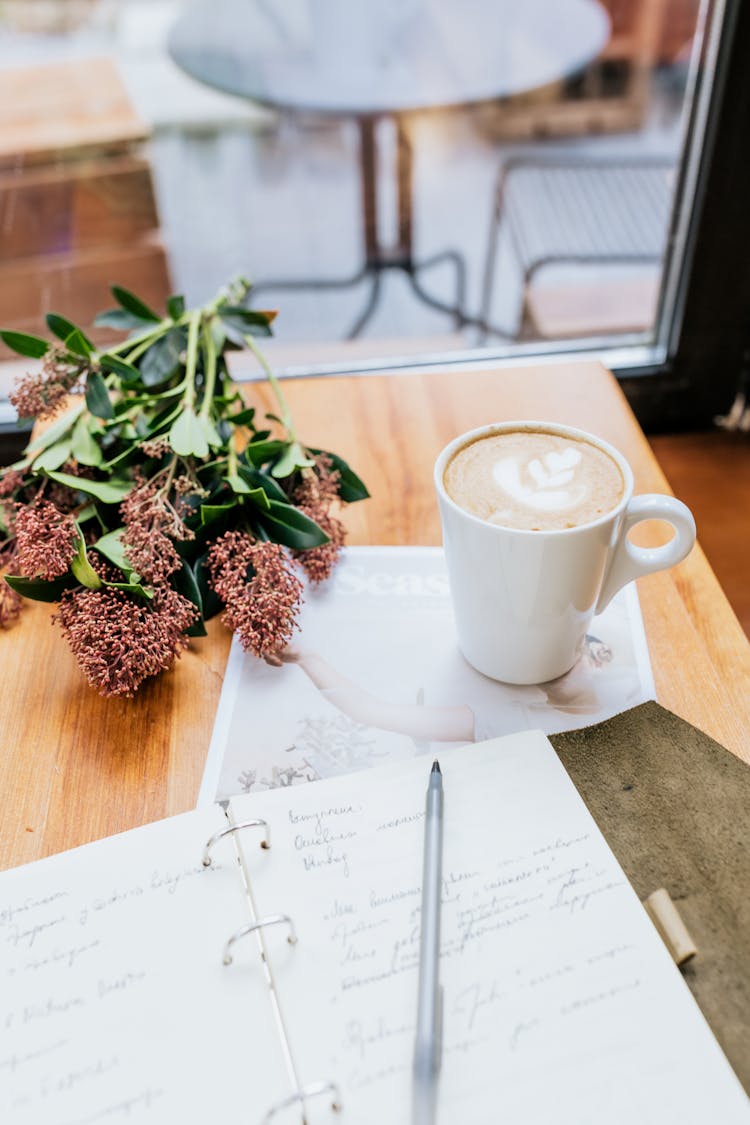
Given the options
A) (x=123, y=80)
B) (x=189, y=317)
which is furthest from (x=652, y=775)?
(x=123, y=80)

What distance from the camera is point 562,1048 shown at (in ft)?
1.26

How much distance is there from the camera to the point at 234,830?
46cm

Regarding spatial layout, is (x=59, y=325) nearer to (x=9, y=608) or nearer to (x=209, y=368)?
(x=209, y=368)

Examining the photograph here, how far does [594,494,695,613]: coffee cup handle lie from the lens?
0.50 meters

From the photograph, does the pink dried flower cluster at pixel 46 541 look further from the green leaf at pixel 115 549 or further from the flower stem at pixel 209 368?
the flower stem at pixel 209 368

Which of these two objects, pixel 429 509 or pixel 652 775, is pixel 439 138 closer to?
pixel 429 509

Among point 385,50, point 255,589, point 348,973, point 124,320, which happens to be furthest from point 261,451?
point 385,50

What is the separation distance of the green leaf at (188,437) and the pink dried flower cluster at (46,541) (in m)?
0.09

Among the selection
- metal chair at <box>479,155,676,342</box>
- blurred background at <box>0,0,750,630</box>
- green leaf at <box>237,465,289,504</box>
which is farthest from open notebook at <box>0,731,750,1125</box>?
metal chair at <box>479,155,676,342</box>

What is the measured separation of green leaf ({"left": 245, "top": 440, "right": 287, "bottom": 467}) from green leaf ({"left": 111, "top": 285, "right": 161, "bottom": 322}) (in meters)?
0.20

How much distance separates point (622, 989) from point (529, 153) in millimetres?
1303

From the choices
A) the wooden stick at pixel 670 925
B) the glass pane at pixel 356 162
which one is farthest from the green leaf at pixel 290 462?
the glass pane at pixel 356 162

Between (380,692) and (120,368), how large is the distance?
33cm

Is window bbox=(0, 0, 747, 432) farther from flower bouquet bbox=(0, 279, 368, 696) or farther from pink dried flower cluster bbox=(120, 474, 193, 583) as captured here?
pink dried flower cluster bbox=(120, 474, 193, 583)
